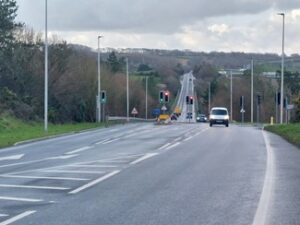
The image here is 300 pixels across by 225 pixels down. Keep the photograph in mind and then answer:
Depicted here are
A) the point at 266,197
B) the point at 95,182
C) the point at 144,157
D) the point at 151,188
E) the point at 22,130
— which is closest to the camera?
the point at 266,197

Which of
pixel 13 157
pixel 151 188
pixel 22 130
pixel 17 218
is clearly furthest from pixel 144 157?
pixel 22 130

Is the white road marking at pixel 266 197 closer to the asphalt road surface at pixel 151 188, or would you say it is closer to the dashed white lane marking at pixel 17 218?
the asphalt road surface at pixel 151 188

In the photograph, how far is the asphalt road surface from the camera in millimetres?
11820

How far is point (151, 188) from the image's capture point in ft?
51.7

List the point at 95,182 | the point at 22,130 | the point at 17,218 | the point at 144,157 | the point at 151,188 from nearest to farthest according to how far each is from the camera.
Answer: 1. the point at 17,218
2. the point at 151,188
3. the point at 95,182
4. the point at 144,157
5. the point at 22,130

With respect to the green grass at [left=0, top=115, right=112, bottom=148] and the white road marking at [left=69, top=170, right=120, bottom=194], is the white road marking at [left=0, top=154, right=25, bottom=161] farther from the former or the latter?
the green grass at [left=0, top=115, right=112, bottom=148]

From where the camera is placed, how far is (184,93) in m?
188

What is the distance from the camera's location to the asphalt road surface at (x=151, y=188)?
11.8 meters

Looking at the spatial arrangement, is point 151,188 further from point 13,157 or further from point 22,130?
point 22,130

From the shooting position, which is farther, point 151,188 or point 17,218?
point 151,188

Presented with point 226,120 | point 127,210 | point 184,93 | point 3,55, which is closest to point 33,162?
point 127,210

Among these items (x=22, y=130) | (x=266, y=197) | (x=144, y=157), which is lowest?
(x=22, y=130)

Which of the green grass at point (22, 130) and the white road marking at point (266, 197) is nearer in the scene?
the white road marking at point (266, 197)

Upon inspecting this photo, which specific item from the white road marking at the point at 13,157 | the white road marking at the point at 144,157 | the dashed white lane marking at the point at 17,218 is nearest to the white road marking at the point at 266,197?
the dashed white lane marking at the point at 17,218
